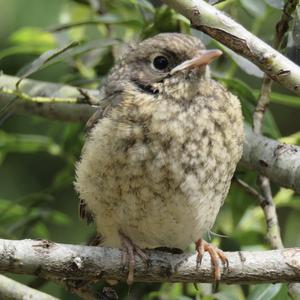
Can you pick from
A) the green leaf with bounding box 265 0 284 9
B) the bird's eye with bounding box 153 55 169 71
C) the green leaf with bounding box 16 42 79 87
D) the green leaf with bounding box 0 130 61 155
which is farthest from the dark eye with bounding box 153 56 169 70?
the green leaf with bounding box 0 130 61 155

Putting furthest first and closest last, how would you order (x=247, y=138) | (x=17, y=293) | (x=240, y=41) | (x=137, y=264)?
(x=247, y=138) → (x=17, y=293) → (x=137, y=264) → (x=240, y=41)

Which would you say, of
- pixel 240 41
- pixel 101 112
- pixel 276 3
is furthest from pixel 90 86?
pixel 240 41

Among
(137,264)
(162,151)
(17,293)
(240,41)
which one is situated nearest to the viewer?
(240,41)

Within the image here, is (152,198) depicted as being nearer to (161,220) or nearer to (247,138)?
(161,220)

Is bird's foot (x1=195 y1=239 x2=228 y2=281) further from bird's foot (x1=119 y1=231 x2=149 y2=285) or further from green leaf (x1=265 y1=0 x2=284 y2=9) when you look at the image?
green leaf (x1=265 y1=0 x2=284 y2=9)

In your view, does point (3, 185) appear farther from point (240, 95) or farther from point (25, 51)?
point (240, 95)

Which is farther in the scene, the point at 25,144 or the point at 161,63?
the point at 25,144
